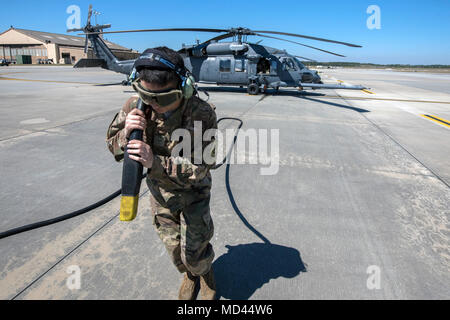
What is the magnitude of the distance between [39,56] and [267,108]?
260 ft

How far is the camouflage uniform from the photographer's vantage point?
5.61ft

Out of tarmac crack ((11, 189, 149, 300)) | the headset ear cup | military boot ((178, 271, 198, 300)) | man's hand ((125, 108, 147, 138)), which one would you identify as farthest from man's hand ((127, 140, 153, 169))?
tarmac crack ((11, 189, 149, 300))

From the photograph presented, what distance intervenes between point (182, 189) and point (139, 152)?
1.50 feet

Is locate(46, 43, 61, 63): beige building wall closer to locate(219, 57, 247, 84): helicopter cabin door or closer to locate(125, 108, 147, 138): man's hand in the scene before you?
locate(219, 57, 247, 84): helicopter cabin door

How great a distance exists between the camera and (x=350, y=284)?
223 cm

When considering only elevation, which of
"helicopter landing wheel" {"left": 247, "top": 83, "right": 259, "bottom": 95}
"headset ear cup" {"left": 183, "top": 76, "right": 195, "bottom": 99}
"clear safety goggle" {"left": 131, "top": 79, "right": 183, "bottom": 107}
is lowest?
→ "clear safety goggle" {"left": 131, "top": 79, "right": 183, "bottom": 107}

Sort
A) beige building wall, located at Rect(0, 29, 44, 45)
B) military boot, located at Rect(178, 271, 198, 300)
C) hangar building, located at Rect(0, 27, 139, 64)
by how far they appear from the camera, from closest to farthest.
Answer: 1. military boot, located at Rect(178, 271, 198, 300)
2. hangar building, located at Rect(0, 27, 139, 64)
3. beige building wall, located at Rect(0, 29, 44, 45)

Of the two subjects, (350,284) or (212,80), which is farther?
(212,80)

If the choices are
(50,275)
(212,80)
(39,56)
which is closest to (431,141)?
(50,275)

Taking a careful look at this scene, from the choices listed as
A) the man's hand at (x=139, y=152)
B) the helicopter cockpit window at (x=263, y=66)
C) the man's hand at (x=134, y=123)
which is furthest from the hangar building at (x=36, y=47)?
the man's hand at (x=139, y=152)

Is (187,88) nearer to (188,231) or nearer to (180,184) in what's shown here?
(180,184)

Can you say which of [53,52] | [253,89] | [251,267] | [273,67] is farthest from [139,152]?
[53,52]
